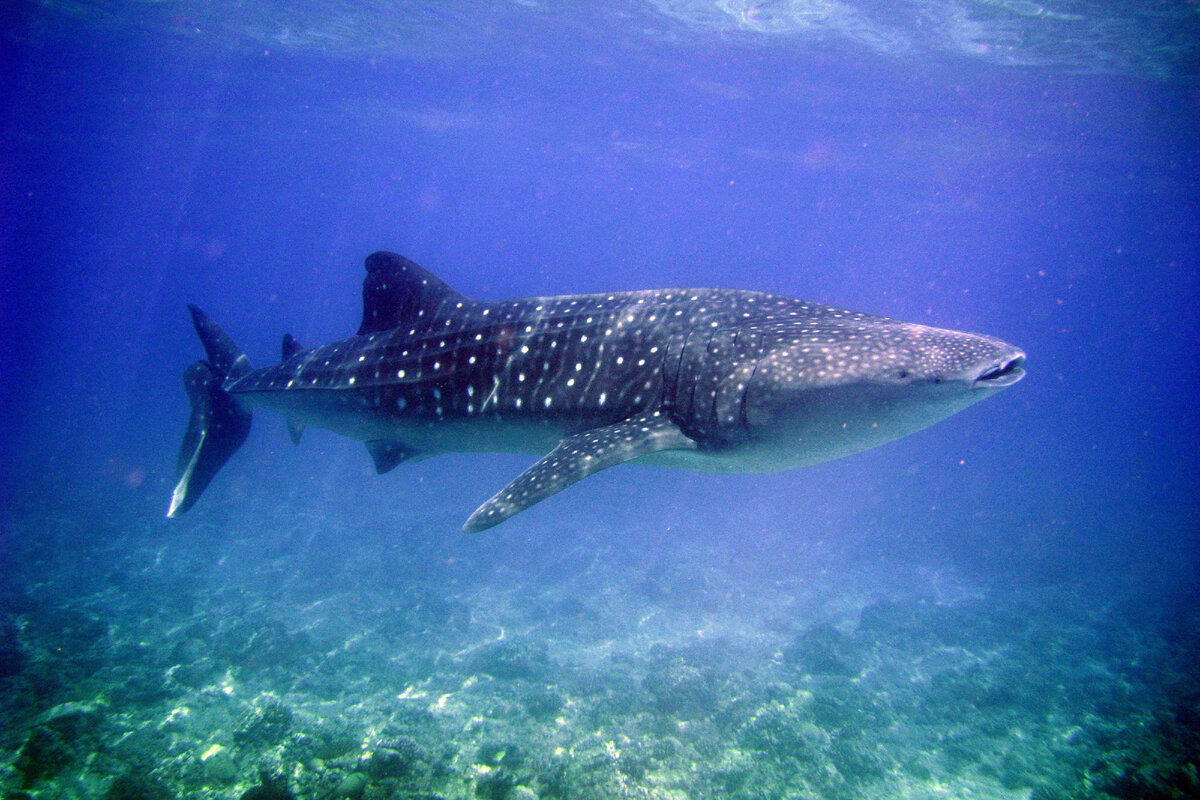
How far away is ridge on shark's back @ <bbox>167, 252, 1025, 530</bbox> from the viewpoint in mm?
3969

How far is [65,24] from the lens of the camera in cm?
2450

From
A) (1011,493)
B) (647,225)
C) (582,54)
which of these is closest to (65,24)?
(582,54)

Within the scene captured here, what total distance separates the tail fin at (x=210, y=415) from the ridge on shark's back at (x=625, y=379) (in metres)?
0.61

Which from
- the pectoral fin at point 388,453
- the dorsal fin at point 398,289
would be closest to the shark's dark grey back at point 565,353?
the dorsal fin at point 398,289

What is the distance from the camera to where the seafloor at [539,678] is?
264 inches

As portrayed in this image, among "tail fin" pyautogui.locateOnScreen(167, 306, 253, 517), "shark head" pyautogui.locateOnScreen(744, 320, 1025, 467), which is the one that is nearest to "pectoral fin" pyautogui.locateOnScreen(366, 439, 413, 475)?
"tail fin" pyautogui.locateOnScreen(167, 306, 253, 517)

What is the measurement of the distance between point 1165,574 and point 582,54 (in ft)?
112

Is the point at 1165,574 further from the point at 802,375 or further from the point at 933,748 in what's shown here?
the point at 802,375

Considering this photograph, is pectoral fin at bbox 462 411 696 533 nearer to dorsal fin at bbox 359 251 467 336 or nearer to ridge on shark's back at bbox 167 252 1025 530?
ridge on shark's back at bbox 167 252 1025 530

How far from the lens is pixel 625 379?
4.73m

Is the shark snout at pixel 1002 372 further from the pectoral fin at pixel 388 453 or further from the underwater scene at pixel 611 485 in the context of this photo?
the pectoral fin at pixel 388 453

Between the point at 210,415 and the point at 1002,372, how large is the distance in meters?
8.92

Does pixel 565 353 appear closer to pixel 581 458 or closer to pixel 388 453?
pixel 581 458

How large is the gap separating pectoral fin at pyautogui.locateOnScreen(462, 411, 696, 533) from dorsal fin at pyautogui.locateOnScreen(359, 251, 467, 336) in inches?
106
